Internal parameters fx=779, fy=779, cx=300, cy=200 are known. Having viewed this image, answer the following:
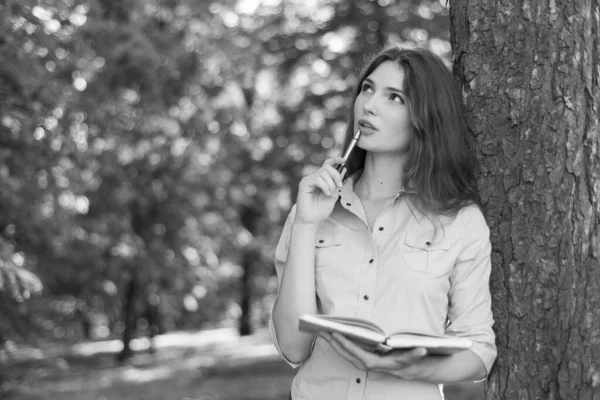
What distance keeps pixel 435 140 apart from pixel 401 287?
0.54 meters

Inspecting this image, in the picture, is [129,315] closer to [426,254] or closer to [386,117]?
[386,117]

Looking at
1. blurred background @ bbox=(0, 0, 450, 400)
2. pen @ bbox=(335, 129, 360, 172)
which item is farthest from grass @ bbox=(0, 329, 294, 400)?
A: pen @ bbox=(335, 129, 360, 172)

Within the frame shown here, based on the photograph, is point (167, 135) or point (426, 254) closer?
point (426, 254)

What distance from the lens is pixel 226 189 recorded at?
1302 cm

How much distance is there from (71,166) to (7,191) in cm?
226

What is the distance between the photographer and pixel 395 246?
2.54m

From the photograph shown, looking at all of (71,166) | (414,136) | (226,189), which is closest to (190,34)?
(226,189)

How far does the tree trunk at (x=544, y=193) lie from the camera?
249cm

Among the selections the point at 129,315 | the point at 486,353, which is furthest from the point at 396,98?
the point at 129,315

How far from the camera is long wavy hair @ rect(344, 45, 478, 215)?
2613mm

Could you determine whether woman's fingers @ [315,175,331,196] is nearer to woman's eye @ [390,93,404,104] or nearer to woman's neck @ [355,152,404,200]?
woman's neck @ [355,152,404,200]

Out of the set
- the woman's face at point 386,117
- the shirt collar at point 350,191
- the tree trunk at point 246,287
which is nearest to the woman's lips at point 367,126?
the woman's face at point 386,117

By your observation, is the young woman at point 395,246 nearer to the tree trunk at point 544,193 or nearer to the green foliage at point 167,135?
the tree trunk at point 544,193

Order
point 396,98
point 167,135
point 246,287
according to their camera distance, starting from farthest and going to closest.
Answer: point 246,287, point 167,135, point 396,98
